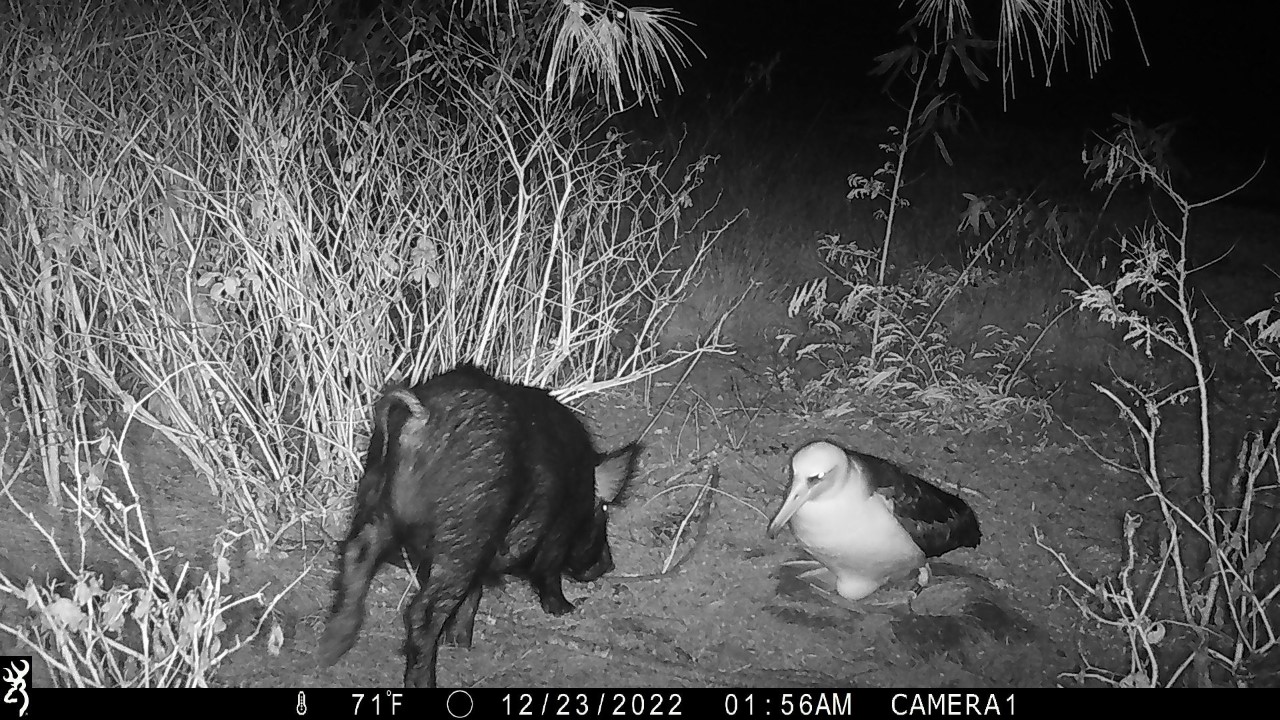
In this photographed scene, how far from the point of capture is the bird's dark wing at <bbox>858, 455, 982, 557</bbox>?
144 centimetres

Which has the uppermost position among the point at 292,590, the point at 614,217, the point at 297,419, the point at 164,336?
the point at 614,217

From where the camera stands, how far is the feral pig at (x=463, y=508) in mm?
1384

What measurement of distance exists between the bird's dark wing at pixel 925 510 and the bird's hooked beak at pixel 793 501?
9 centimetres

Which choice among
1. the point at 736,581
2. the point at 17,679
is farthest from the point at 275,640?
the point at 736,581

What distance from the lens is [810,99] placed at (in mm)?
1550

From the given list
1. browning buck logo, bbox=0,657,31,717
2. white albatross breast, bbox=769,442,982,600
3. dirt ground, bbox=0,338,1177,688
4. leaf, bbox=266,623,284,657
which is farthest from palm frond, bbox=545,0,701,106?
browning buck logo, bbox=0,657,31,717

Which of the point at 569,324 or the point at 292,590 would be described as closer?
the point at 292,590

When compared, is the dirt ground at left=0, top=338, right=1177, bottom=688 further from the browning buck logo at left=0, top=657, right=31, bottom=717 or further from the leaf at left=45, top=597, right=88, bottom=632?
the leaf at left=45, top=597, right=88, bottom=632

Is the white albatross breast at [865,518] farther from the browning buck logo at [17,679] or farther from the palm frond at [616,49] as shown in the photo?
the browning buck logo at [17,679]

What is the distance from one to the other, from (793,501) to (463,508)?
46cm
